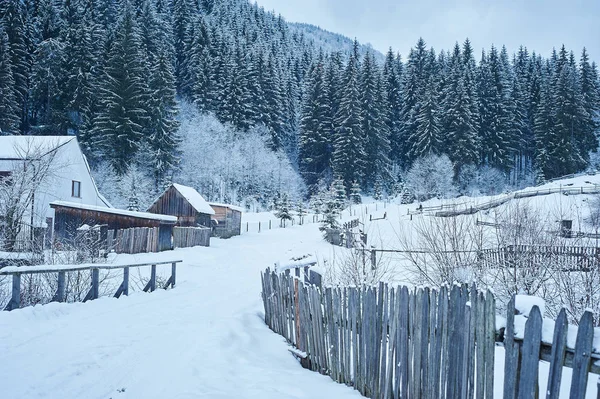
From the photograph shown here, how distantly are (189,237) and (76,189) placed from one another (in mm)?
11803

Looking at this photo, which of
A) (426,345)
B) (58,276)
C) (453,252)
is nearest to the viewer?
(426,345)

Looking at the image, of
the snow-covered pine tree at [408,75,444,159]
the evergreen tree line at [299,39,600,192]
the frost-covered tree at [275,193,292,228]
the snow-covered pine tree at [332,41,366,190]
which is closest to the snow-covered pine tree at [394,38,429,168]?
the evergreen tree line at [299,39,600,192]

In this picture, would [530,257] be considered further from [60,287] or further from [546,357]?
[60,287]

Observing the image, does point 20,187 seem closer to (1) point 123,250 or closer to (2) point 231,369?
(1) point 123,250

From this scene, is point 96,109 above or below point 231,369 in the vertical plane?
above

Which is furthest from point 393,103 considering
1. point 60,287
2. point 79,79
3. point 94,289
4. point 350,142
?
point 60,287

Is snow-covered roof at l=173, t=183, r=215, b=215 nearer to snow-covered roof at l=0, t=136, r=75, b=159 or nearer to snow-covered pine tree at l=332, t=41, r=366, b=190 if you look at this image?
snow-covered roof at l=0, t=136, r=75, b=159

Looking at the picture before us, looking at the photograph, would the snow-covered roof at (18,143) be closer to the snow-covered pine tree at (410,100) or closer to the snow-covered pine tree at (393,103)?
the snow-covered pine tree at (410,100)

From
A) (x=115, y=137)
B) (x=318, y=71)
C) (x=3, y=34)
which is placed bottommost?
(x=115, y=137)

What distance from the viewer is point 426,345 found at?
378 centimetres

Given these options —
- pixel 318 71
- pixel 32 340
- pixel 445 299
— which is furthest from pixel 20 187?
pixel 318 71

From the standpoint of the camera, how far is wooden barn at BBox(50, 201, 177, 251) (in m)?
23.7

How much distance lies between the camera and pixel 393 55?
82500 millimetres

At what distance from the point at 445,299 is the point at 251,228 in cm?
4516
